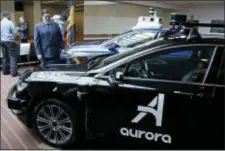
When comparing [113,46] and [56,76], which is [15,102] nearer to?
[56,76]

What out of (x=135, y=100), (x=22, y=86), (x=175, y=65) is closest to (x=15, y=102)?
(x=22, y=86)

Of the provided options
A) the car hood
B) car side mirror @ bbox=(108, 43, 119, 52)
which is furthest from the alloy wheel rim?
car side mirror @ bbox=(108, 43, 119, 52)

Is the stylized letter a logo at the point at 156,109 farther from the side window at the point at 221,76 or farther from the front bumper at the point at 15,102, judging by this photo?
the front bumper at the point at 15,102

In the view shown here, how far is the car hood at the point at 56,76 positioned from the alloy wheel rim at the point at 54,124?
30cm

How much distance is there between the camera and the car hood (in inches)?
115

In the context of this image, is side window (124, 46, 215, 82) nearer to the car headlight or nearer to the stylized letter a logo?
the stylized letter a logo

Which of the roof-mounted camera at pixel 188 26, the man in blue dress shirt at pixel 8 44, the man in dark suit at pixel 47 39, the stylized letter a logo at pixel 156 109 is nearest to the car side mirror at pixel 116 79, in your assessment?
the stylized letter a logo at pixel 156 109

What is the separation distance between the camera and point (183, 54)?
2637mm

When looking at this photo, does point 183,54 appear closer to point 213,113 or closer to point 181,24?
point 181,24

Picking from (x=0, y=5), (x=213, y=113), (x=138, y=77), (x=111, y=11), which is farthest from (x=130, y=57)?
(x=0, y=5)

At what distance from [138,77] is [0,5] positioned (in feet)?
50.2

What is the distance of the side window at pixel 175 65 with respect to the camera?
8.19 feet

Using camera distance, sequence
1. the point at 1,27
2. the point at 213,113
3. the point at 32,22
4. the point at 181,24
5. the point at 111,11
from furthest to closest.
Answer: the point at 32,22, the point at 111,11, the point at 1,27, the point at 181,24, the point at 213,113

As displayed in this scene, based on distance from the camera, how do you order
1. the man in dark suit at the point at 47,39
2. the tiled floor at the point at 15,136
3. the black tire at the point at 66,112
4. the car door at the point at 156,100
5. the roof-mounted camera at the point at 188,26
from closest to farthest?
1. the car door at the point at 156,100
2. the roof-mounted camera at the point at 188,26
3. the black tire at the point at 66,112
4. the tiled floor at the point at 15,136
5. the man in dark suit at the point at 47,39
